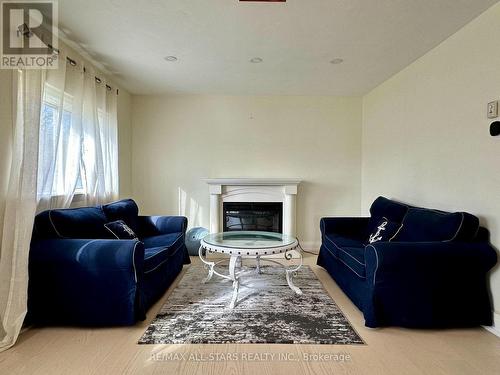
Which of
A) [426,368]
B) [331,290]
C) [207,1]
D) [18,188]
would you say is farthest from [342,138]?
[18,188]

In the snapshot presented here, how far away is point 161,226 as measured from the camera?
11.5ft

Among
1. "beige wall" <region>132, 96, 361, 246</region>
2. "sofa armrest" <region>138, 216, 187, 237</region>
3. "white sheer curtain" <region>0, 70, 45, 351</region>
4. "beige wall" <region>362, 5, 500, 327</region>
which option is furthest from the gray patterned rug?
"beige wall" <region>132, 96, 361, 246</region>

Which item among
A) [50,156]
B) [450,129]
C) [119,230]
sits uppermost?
[450,129]

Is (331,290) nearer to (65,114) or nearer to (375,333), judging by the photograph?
(375,333)

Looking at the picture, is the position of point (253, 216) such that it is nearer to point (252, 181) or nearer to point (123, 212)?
point (252, 181)

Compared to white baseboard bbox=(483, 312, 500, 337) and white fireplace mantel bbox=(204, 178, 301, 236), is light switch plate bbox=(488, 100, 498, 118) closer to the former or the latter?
white baseboard bbox=(483, 312, 500, 337)

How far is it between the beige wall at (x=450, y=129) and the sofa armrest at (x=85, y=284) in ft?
9.13

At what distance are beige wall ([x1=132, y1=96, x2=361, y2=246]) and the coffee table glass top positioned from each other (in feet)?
4.53

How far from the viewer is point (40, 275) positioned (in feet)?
6.82

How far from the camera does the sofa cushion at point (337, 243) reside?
292cm

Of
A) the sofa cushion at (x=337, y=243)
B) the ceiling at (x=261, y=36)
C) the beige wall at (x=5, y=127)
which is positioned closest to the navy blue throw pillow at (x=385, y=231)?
the sofa cushion at (x=337, y=243)

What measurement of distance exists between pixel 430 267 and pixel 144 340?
218 centimetres

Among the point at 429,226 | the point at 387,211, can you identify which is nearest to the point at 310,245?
the point at 387,211

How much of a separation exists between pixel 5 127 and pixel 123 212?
140 centimetres
